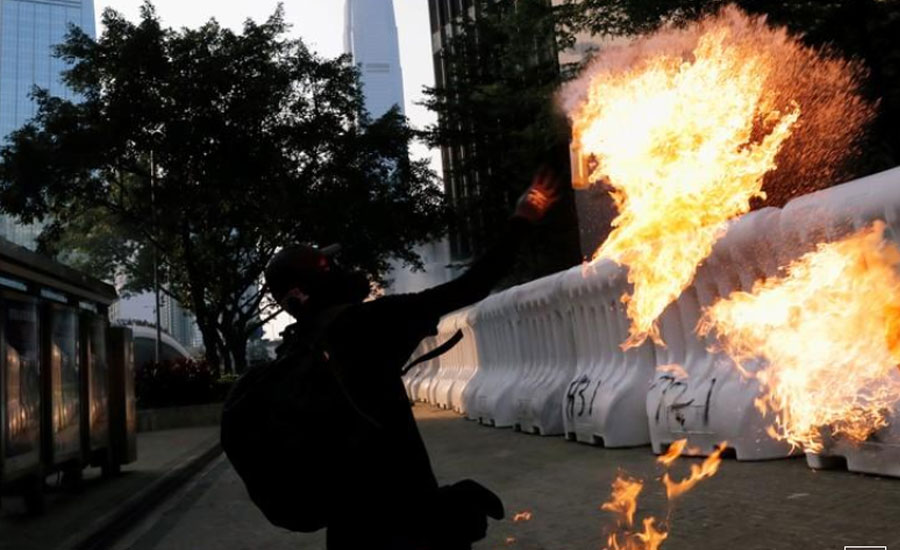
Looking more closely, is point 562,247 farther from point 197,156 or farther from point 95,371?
point 95,371

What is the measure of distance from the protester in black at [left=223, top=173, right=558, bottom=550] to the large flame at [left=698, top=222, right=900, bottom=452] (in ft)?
A: 12.8

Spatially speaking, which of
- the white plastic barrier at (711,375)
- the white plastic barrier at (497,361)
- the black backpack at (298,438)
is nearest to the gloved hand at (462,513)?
the black backpack at (298,438)

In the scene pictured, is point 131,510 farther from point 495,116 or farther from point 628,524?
point 495,116

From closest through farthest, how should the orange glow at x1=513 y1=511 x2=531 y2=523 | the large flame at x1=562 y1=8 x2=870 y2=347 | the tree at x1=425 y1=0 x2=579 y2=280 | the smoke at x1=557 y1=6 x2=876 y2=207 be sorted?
the large flame at x1=562 y1=8 x2=870 y2=347
the orange glow at x1=513 y1=511 x2=531 y2=523
the smoke at x1=557 y1=6 x2=876 y2=207
the tree at x1=425 y1=0 x2=579 y2=280

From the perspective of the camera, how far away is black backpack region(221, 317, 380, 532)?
2172 millimetres

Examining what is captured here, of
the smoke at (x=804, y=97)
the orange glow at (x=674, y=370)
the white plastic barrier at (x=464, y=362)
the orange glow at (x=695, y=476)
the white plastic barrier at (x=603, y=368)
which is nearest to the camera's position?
the orange glow at (x=695, y=476)

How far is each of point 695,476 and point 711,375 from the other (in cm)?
105

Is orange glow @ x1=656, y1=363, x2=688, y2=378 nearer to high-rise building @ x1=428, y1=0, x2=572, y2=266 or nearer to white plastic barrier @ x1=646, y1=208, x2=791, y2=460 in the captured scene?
white plastic barrier @ x1=646, y1=208, x2=791, y2=460

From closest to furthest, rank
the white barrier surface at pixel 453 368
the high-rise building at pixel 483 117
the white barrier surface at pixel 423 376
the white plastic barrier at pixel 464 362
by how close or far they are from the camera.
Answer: the white plastic barrier at pixel 464 362, the white barrier surface at pixel 453 368, the white barrier surface at pixel 423 376, the high-rise building at pixel 483 117

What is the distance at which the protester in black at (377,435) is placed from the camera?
219 centimetres

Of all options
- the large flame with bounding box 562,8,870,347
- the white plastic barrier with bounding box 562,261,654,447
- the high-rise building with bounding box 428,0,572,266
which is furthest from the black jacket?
the high-rise building with bounding box 428,0,572,266

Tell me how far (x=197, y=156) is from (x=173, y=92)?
1.70 metres

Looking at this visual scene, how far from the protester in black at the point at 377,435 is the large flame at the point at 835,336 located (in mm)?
3910

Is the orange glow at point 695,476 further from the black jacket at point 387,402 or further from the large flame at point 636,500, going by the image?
the black jacket at point 387,402
